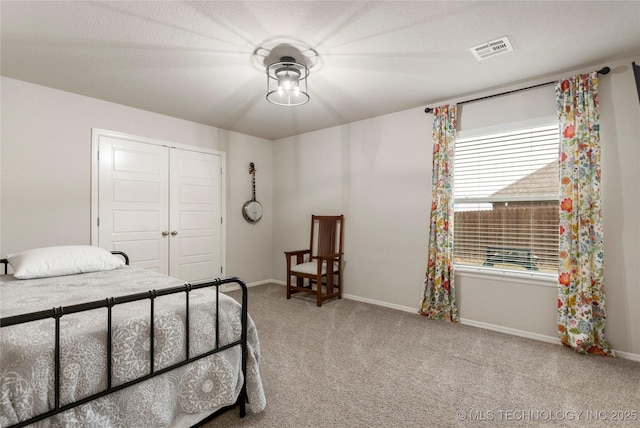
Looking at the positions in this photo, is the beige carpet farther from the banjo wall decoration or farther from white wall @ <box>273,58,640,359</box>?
the banjo wall decoration

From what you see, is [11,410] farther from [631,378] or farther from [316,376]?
[631,378]

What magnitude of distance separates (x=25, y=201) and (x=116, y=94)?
4.40 ft

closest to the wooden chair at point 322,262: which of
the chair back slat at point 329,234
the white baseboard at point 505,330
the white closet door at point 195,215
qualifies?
the chair back slat at point 329,234

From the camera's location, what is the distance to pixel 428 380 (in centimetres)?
222

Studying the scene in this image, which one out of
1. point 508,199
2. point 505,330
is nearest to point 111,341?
point 505,330

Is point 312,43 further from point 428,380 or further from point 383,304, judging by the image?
point 383,304

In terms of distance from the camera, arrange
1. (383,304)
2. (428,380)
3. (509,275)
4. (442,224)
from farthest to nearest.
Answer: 1. (383,304)
2. (442,224)
3. (509,275)
4. (428,380)

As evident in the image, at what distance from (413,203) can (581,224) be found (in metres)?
1.54

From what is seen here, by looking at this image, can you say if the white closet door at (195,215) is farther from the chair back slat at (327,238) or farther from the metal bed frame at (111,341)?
the metal bed frame at (111,341)

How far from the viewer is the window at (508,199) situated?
296cm

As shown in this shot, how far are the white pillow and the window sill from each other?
3.36m

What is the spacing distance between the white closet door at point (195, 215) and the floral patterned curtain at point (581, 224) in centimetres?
400

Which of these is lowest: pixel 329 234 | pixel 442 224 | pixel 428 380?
pixel 428 380

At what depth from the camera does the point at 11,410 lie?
3.66 feet
